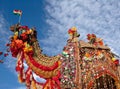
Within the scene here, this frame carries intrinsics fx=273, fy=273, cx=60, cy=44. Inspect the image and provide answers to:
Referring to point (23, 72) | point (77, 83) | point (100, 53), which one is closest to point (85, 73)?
point (77, 83)

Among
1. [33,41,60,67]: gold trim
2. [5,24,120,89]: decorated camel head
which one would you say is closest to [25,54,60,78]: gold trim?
[5,24,120,89]: decorated camel head

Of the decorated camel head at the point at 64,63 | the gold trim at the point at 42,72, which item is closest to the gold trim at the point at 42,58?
the decorated camel head at the point at 64,63

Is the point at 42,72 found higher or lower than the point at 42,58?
lower

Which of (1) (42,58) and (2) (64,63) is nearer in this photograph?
(2) (64,63)

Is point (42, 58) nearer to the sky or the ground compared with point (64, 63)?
nearer to the sky

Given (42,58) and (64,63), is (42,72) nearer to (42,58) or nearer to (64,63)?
(42,58)

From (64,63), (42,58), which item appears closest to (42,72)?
(42,58)

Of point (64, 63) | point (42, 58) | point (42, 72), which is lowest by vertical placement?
point (42, 72)

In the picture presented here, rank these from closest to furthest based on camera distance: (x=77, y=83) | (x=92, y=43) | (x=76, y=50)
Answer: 1. (x=77, y=83)
2. (x=76, y=50)
3. (x=92, y=43)

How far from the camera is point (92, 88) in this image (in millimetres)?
9352

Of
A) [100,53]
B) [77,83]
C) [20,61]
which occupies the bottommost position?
[77,83]

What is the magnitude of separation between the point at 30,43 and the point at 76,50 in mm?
1659

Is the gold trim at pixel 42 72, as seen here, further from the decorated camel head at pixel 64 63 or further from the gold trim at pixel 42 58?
the gold trim at pixel 42 58

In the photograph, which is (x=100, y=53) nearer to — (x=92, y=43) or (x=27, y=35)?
(x=92, y=43)
